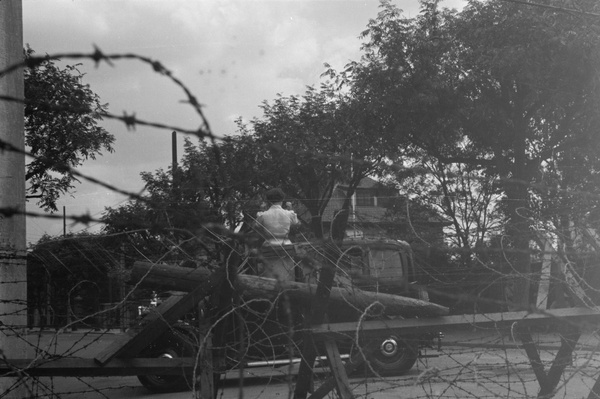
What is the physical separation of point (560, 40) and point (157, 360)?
1425 cm

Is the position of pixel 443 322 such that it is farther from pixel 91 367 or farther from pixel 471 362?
pixel 91 367

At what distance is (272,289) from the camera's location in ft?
11.2

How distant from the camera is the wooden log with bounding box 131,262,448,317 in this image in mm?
3414

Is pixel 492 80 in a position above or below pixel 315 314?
above

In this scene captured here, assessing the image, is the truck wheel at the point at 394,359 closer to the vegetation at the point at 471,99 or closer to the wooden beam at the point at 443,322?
the wooden beam at the point at 443,322

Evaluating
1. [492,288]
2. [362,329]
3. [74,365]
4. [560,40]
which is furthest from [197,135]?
[560,40]

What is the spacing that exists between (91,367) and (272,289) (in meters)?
0.81

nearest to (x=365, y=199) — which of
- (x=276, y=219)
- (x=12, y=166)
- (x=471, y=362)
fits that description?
(x=12, y=166)

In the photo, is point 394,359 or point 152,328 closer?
point 152,328

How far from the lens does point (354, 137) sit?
17125 mm

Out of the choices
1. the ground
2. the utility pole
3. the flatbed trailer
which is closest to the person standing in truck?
the flatbed trailer

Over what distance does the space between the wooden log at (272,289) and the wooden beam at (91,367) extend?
0.33 meters

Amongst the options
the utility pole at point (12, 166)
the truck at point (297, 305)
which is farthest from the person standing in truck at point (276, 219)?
the utility pole at point (12, 166)

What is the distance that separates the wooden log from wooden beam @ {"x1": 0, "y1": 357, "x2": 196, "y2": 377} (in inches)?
13.1
